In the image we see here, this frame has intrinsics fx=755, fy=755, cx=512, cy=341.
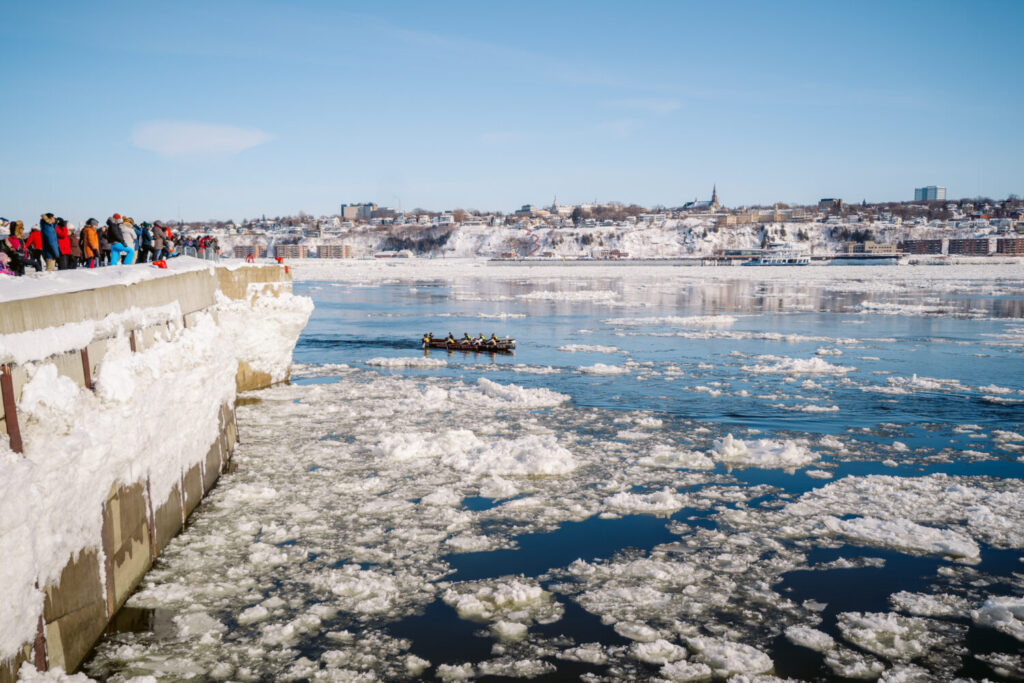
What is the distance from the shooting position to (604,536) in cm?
1034

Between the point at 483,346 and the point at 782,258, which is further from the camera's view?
the point at 782,258

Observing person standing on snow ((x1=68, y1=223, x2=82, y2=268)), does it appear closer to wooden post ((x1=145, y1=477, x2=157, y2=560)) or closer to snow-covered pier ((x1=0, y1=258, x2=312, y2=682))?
snow-covered pier ((x1=0, y1=258, x2=312, y2=682))

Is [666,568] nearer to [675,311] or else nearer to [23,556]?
[23,556]

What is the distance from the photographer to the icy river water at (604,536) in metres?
7.42

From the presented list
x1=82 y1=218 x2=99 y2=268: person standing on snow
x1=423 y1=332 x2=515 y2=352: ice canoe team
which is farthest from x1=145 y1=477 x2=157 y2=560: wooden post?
x1=423 y1=332 x2=515 y2=352: ice canoe team

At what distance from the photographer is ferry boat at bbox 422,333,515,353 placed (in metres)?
28.2

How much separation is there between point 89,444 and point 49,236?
7.57 metres

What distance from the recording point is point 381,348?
98.7 feet

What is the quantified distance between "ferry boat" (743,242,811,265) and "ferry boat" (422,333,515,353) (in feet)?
378

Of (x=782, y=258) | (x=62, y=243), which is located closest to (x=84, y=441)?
(x=62, y=243)

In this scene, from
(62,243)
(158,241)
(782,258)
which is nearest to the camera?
(62,243)

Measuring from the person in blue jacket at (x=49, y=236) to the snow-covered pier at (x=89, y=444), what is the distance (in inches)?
100

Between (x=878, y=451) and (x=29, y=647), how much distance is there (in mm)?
13634

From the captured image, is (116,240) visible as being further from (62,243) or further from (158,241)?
(158,241)
